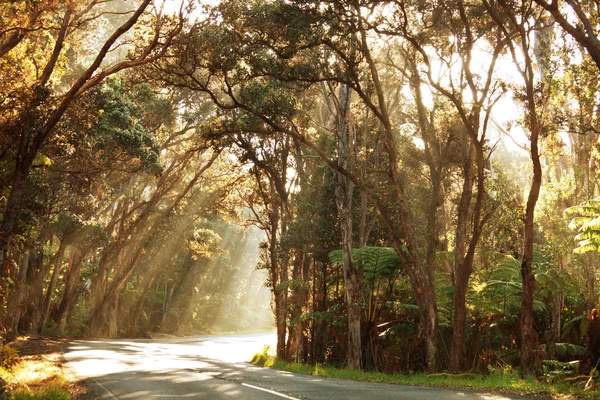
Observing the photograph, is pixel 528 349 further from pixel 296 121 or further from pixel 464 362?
pixel 296 121

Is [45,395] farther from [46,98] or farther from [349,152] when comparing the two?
[349,152]

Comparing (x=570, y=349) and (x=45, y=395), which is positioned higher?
(x=570, y=349)

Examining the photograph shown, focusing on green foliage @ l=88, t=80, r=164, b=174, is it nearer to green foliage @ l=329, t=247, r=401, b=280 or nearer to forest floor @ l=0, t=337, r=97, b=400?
green foliage @ l=329, t=247, r=401, b=280

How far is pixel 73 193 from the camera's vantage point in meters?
25.8

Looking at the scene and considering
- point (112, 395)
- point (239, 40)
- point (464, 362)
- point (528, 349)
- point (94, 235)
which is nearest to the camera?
point (112, 395)

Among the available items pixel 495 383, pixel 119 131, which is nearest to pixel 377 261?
pixel 495 383

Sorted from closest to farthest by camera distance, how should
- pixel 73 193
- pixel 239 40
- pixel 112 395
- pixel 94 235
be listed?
pixel 112 395 < pixel 239 40 < pixel 73 193 < pixel 94 235

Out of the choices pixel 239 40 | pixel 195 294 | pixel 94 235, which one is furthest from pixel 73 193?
pixel 195 294

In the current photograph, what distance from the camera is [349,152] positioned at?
1911 cm

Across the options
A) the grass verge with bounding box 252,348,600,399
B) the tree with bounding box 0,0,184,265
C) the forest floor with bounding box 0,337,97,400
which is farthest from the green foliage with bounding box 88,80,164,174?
the grass verge with bounding box 252,348,600,399

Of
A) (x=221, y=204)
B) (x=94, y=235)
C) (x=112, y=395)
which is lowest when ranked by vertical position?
(x=112, y=395)

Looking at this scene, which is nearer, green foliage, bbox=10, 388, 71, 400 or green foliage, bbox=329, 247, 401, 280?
green foliage, bbox=10, 388, 71, 400

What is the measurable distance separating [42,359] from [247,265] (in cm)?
7040

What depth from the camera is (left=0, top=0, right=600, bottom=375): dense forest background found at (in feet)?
44.2
